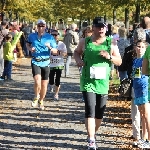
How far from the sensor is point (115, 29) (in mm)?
13891

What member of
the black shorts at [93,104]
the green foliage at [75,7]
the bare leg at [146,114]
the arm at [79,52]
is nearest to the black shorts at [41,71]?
the arm at [79,52]

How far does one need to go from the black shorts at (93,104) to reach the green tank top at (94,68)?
7 cm

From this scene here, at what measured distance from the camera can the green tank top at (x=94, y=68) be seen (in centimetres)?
706

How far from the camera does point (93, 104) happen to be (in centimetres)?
712

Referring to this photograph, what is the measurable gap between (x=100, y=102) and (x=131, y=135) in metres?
1.37

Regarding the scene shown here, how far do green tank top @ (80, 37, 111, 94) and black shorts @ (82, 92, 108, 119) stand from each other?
2.8 inches

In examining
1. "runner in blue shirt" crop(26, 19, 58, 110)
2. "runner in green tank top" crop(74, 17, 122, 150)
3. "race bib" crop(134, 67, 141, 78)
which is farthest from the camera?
"runner in blue shirt" crop(26, 19, 58, 110)

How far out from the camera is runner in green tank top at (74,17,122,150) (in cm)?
705

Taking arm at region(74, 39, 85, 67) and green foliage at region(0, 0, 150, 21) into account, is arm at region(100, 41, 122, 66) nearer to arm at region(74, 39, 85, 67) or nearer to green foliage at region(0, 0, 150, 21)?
arm at region(74, 39, 85, 67)

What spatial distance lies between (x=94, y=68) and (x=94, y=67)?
0.02m

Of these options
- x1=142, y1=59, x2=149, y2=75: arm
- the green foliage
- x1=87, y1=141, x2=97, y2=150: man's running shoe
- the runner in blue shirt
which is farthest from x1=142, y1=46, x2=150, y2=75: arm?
the green foliage

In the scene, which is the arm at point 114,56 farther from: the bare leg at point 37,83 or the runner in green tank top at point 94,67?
the bare leg at point 37,83

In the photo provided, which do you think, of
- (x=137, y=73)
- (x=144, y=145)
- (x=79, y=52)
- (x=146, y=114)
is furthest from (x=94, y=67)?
(x=144, y=145)

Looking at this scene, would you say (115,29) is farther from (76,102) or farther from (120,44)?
(76,102)
